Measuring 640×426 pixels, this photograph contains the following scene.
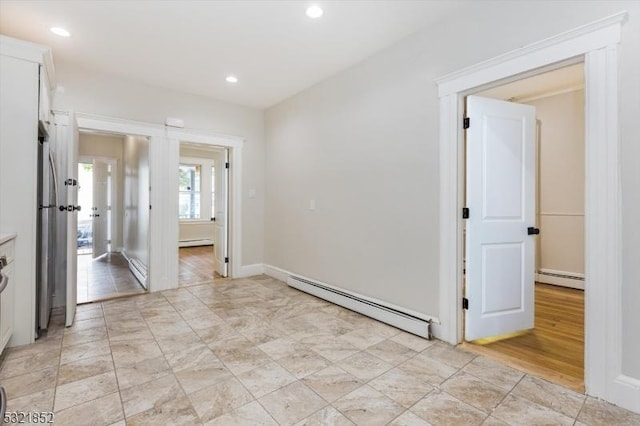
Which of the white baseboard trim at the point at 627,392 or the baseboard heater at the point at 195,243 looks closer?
the white baseboard trim at the point at 627,392

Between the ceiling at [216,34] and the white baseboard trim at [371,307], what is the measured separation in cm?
256

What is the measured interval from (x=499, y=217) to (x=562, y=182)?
2746 mm

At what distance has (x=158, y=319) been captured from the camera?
3098 millimetres

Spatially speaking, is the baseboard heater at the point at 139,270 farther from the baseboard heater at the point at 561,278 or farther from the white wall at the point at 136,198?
the baseboard heater at the point at 561,278

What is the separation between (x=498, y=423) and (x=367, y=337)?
1188 mm

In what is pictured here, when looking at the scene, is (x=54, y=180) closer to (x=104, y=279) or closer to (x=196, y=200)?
(x=104, y=279)

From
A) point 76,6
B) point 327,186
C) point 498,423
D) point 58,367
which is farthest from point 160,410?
point 76,6

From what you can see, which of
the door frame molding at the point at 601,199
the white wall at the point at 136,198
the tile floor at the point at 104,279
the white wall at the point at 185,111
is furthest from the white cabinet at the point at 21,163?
the door frame molding at the point at 601,199

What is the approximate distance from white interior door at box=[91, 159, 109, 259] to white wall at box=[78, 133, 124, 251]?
213 millimetres

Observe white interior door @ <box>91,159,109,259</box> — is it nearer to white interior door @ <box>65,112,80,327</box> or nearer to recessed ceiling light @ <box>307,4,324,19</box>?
white interior door @ <box>65,112,80,327</box>

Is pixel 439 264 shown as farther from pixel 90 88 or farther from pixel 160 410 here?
pixel 90 88

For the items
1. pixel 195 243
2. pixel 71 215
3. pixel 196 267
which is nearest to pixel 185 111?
pixel 71 215

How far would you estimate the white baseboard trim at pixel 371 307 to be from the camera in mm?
2664

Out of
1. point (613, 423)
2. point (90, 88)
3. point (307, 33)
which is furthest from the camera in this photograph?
point (90, 88)
